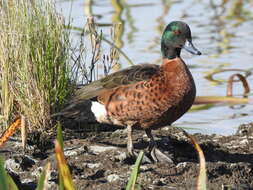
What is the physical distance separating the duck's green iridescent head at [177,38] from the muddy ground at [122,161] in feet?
2.25

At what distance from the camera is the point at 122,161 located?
5.44 meters

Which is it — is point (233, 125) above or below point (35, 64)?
below

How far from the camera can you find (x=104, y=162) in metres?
5.41

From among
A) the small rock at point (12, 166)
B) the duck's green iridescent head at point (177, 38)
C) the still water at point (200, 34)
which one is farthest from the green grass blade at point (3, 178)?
the still water at point (200, 34)

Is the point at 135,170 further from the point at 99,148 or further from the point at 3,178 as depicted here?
the point at 99,148

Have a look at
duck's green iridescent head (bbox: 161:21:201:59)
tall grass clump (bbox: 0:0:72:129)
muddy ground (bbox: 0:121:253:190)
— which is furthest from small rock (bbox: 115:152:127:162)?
duck's green iridescent head (bbox: 161:21:201:59)

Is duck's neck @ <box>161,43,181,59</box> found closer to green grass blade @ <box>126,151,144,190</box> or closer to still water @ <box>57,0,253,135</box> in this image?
still water @ <box>57,0,253,135</box>

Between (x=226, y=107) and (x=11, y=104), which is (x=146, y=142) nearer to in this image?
(x=11, y=104)

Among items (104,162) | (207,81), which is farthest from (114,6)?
(104,162)

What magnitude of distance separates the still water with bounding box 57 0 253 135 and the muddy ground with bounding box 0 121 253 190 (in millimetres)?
947

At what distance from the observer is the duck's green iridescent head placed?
601cm

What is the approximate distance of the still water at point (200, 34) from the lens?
7699mm

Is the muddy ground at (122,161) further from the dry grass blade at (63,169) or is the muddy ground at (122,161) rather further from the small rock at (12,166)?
the dry grass blade at (63,169)

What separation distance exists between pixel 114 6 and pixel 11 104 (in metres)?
5.61
